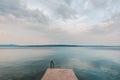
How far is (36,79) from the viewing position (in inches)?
591

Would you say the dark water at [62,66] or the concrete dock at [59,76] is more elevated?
the concrete dock at [59,76]

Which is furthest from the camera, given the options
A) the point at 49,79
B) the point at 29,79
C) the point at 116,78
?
the point at 116,78

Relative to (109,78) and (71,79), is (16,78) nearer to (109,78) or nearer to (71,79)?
(71,79)

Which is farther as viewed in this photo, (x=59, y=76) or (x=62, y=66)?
(x=62, y=66)

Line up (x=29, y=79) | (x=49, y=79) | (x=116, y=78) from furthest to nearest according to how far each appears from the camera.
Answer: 1. (x=116, y=78)
2. (x=29, y=79)
3. (x=49, y=79)

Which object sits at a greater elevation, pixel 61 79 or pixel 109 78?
pixel 61 79


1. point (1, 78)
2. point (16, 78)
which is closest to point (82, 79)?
point (16, 78)

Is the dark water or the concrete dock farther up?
the concrete dock

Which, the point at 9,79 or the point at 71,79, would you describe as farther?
the point at 9,79

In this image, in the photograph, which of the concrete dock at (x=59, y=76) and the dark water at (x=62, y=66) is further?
the dark water at (x=62, y=66)

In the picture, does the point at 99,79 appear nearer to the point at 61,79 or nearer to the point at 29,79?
the point at 29,79

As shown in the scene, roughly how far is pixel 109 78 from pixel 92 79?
285 centimetres

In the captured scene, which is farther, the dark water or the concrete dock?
the dark water

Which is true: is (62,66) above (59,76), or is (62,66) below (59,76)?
below
